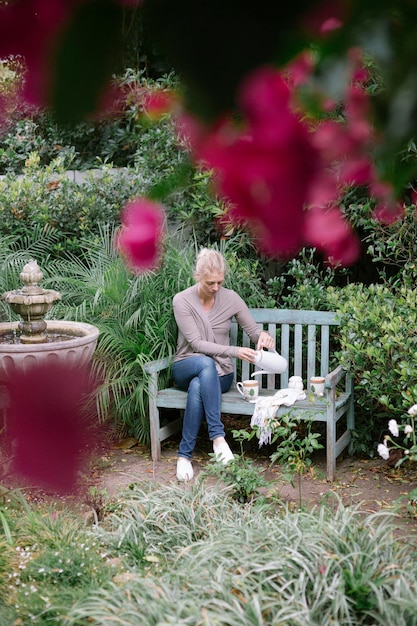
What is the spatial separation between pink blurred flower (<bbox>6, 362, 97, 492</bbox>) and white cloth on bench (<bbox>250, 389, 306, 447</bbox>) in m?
2.88

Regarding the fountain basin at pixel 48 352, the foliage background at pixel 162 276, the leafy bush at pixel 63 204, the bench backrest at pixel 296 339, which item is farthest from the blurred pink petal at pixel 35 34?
the leafy bush at pixel 63 204

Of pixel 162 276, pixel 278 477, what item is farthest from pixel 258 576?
pixel 162 276

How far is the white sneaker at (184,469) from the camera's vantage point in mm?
3950

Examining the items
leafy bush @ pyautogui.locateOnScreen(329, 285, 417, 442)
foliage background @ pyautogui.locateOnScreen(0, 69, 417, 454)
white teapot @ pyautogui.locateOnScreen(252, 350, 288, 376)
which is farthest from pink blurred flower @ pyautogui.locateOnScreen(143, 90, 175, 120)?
white teapot @ pyautogui.locateOnScreen(252, 350, 288, 376)

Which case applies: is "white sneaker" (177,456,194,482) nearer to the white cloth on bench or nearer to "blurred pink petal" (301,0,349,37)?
the white cloth on bench

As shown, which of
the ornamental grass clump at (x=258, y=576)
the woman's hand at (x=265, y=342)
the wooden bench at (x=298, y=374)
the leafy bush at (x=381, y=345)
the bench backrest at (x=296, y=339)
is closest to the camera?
the ornamental grass clump at (x=258, y=576)

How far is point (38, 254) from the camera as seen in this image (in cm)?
574

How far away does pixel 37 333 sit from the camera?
14.1 feet

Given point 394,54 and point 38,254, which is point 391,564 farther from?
point 38,254

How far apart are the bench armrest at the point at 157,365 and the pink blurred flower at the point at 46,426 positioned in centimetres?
313

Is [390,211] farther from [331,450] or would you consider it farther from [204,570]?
[331,450]

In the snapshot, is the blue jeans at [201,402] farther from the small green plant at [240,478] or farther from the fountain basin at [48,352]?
the small green plant at [240,478]

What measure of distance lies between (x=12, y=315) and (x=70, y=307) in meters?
0.48

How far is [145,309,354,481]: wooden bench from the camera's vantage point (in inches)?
155
